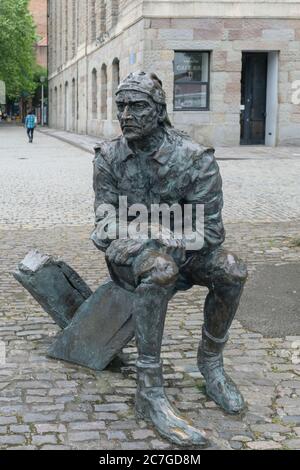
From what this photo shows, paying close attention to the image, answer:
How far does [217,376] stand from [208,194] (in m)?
1.01

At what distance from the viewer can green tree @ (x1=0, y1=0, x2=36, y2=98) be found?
52.6m

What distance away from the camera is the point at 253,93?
26469 millimetres

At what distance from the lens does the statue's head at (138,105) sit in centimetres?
388

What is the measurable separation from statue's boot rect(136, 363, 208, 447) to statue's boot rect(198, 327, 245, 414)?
0.39 meters

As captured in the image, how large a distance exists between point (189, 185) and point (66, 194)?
10289mm

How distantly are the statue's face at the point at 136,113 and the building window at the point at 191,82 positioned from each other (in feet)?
71.4

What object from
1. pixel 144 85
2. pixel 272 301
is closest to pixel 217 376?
pixel 144 85

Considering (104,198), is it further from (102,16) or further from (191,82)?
(102,16)

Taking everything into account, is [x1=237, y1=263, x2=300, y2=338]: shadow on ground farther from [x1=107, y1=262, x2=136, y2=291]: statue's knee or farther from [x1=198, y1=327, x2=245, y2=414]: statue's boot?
[x1=107, y1=262, x2=136, y2=291]: statue's knee

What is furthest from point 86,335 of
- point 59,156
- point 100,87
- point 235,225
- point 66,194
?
point 100,87

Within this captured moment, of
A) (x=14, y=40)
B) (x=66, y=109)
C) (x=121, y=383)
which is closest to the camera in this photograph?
(x=121, y=383)
